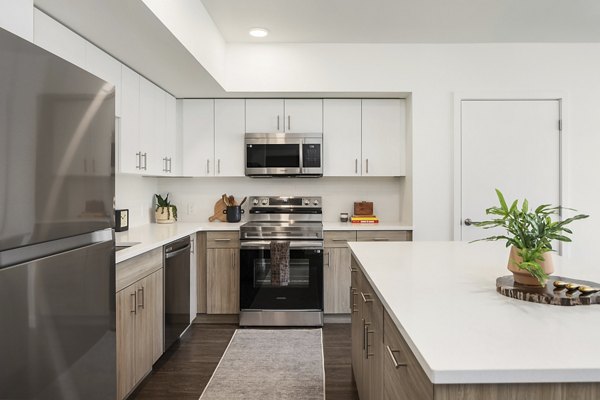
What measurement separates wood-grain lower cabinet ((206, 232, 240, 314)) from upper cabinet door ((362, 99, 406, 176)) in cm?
144

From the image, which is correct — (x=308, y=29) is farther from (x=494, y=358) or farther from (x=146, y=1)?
(x=494, y=358)

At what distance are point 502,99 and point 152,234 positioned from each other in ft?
10.5

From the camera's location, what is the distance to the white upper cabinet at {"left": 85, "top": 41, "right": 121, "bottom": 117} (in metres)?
2.48

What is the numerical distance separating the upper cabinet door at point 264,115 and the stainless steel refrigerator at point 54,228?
8.58 ft

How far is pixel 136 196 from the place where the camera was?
12.6 feet

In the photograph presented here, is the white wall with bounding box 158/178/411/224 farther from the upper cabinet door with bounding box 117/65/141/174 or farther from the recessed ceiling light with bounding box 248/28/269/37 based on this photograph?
the recessed ceiling light with bounding box 248/28/269/37

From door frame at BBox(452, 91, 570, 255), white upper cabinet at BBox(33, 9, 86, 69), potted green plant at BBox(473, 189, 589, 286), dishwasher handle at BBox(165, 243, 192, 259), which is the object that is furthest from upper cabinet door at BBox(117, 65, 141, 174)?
door frame at BBox(452, 91, 570, 255)

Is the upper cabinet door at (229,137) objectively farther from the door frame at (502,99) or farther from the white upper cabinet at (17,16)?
the white upper cabinet at (17,16)

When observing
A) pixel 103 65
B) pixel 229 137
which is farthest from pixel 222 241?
pixel 103 65

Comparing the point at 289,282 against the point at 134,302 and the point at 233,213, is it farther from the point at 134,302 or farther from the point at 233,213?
the point at 134,302

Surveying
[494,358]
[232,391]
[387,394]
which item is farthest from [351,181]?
[494,358]

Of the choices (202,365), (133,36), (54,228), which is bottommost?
(202,365)

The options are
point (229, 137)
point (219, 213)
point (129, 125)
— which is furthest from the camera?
point (219, 213)

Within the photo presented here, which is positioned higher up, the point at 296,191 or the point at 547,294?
the point at 296,191
